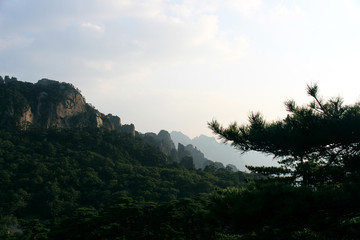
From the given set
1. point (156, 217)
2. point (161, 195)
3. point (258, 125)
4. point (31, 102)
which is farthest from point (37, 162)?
point (258, 125)

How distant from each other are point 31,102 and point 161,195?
4314cm

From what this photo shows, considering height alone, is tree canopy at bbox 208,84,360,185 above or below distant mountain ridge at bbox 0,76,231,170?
below

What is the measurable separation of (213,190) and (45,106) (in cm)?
5333

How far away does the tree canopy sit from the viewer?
559cm

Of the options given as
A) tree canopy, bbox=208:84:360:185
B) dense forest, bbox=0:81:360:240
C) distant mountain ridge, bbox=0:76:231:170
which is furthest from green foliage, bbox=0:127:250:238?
tree canopy, bbox=208:84:360:185

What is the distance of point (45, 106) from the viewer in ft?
198

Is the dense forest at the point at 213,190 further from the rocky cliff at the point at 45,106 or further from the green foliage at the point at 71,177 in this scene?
the rocky cliff at the point at 45,106

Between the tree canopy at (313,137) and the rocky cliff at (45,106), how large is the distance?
190 ft

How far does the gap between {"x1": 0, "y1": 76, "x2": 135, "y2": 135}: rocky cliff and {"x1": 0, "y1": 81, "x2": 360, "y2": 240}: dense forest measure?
7.57m

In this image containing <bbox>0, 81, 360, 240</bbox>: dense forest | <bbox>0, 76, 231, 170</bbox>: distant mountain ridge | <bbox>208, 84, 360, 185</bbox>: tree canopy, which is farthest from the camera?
<bbox>0, 76, 231, 170</bbox>: distant mountain ridge

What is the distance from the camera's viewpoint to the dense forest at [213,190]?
419 centimetres

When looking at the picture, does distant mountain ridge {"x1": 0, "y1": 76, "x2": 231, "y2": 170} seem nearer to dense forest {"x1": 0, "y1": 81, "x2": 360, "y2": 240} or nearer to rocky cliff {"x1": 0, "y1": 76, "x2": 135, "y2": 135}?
rocky cliff {"x1": 0, "y1": 76, "x2": 135, "y2": 135}

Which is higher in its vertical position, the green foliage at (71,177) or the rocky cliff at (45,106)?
the rocky cliff at (45,106)

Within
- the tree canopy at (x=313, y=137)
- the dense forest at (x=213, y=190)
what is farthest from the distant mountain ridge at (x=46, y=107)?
the tree canopy at (x=313, y=137)
